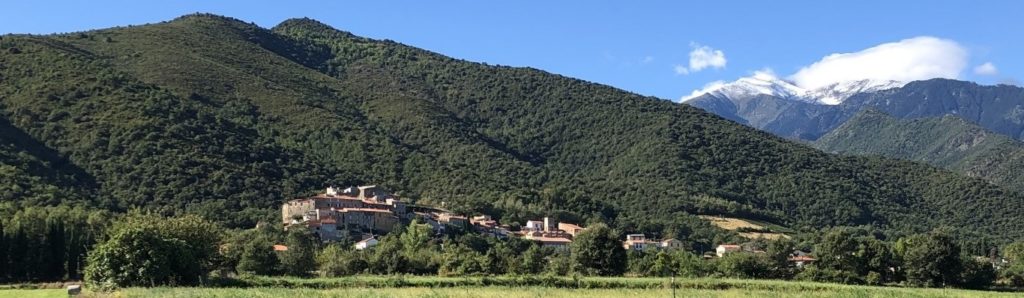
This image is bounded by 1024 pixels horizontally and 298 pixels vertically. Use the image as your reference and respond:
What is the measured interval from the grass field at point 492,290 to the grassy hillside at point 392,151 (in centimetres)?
5300

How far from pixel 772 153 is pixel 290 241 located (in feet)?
406

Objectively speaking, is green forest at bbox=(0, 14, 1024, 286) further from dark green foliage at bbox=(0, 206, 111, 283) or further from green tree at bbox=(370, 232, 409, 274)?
green tree at bbox=(370, 232, 409, 274)

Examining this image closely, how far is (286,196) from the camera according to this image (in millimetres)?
115812

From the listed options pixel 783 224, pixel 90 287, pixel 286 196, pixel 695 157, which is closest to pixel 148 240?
pixel 90 287

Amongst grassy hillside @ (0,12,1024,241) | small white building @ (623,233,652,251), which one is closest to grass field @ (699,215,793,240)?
grassy hillside @ (0,12,1024,241)

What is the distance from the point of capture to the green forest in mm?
109312

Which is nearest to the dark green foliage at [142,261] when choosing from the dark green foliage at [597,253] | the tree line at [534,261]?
the tree line at [534,261]

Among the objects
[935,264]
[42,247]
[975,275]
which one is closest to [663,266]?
[935,264]

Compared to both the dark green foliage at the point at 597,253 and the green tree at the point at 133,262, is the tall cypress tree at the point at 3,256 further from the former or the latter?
the dark green foliage at the point at 597,253

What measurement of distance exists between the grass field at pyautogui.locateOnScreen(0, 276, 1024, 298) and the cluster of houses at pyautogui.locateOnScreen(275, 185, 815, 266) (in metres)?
40.5

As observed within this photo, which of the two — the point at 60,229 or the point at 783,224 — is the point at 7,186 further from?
the point at 783,224

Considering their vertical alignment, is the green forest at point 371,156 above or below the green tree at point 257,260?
above

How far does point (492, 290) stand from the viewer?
4566cm

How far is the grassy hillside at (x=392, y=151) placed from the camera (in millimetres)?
115188
